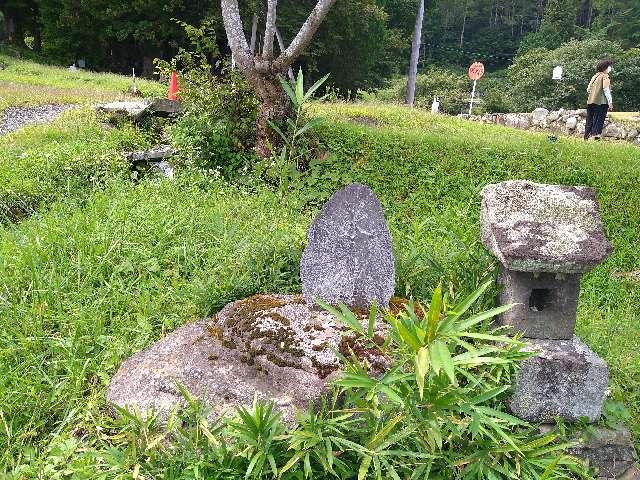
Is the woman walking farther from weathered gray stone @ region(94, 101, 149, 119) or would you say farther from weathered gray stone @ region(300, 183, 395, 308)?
weathered gray stone @ region(300, 183, 395, 308)

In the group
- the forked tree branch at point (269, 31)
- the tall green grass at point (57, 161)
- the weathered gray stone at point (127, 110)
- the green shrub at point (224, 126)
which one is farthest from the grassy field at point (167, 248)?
the forked tree branch at point (269, 31)

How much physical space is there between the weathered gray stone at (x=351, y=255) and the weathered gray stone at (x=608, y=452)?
139 centimetres

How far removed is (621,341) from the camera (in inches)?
180

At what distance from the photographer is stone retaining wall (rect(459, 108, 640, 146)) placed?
13242 millimetres

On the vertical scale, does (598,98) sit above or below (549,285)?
above

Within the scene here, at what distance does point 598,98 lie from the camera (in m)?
10.5

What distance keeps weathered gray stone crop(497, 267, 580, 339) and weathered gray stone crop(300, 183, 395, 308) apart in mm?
762

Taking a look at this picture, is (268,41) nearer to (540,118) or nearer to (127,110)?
(127,110)

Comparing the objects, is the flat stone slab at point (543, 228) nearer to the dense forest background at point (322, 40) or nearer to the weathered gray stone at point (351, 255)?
the weathered gray stone at point (351, 255)

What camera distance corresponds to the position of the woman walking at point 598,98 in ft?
33.6

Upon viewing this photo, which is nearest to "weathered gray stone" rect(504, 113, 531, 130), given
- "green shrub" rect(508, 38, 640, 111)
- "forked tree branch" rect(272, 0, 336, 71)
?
"green shrub" rect(508, 38, 640, 111)

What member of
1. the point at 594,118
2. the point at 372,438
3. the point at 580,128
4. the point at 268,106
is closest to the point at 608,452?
the point at 372,438

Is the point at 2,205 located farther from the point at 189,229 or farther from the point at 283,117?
the point at 283,117

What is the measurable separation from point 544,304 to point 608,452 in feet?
2.91
